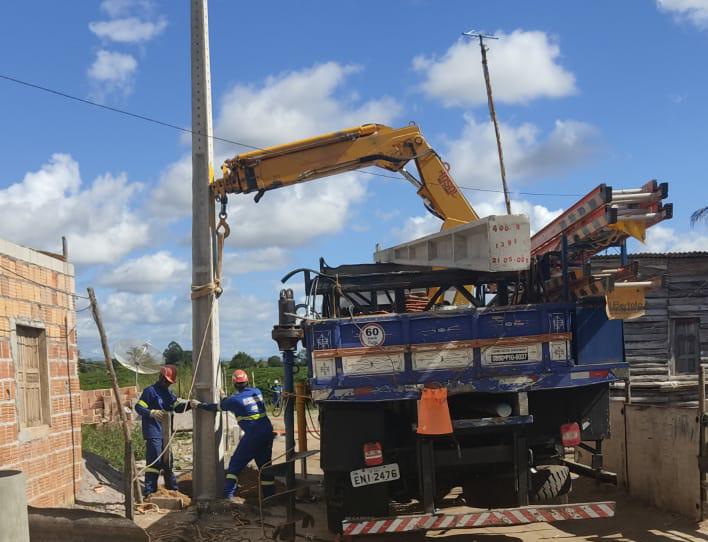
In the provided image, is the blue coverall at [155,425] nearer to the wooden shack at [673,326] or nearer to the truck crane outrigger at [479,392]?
the truck crane outrigger at [479,392]

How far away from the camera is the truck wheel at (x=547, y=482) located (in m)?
7.86

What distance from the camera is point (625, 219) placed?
7.24 m

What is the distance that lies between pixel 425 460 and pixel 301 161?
515cm

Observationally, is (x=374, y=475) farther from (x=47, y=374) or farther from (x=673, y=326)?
(x=673, y=326)

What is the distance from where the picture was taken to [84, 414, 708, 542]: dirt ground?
8.38 meters

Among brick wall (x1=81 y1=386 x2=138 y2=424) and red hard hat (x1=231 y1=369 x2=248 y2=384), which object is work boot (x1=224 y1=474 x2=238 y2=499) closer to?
red hard hat (x1=231 y1=369 x2=248 y2=384)

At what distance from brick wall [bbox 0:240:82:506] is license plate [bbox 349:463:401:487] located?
369 centimetres

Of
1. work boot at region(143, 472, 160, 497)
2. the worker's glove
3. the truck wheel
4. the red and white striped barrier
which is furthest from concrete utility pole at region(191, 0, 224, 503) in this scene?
the truck wheel

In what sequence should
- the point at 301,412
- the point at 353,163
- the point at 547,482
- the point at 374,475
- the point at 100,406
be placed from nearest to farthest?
1. the point at 374,475
2. the point at 547,482
3. the point at 301,412
4. the point at 353,163
5. the point at 100,406

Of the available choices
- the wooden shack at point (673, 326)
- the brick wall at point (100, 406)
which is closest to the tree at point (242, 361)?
the brick wall at point (100, 406)

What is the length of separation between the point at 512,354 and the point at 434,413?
101 cm

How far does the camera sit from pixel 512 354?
300 inches

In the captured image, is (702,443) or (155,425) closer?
(702,443)

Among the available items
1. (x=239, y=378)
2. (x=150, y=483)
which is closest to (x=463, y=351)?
(x=239, y=378)
